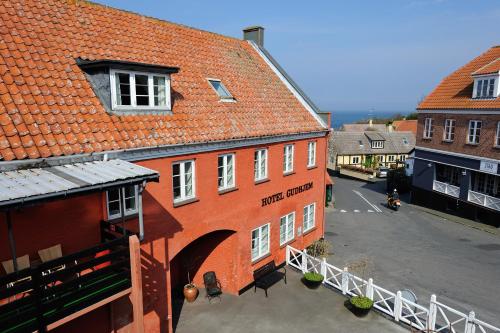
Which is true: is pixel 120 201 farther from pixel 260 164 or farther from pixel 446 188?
pixel 446 188

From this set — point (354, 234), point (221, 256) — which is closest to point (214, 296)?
point (221, 256)

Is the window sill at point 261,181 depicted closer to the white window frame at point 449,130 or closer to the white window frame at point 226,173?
the white window frame at point 226,173

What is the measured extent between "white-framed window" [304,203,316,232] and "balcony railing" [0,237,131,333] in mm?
12755

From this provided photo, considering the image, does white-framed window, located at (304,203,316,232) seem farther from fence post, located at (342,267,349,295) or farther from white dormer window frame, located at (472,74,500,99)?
white dormer window frame, located at (472,74,500,99)

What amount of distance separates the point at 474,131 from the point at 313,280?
19.8 metres

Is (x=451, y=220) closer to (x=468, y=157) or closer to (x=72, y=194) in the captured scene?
(x=468, y=157)

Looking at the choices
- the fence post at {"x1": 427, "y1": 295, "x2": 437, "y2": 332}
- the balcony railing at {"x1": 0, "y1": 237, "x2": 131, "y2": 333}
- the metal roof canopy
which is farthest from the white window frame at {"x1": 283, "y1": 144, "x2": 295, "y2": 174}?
the balcony railing at {"x1": 0, "y1": 237, "x2": 131, "y2": 333}

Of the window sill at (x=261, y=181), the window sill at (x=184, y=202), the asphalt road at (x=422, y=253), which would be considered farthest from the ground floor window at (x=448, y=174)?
the window sill at (x=184, y=202)

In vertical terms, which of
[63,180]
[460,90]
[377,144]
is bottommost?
[377,144]

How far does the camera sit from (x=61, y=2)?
489 inches

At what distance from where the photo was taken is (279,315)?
44.8 feet

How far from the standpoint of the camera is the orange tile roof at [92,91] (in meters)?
8.88

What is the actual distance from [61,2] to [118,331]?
11306mm

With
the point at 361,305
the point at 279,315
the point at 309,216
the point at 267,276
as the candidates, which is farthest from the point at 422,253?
the point at 279,315
